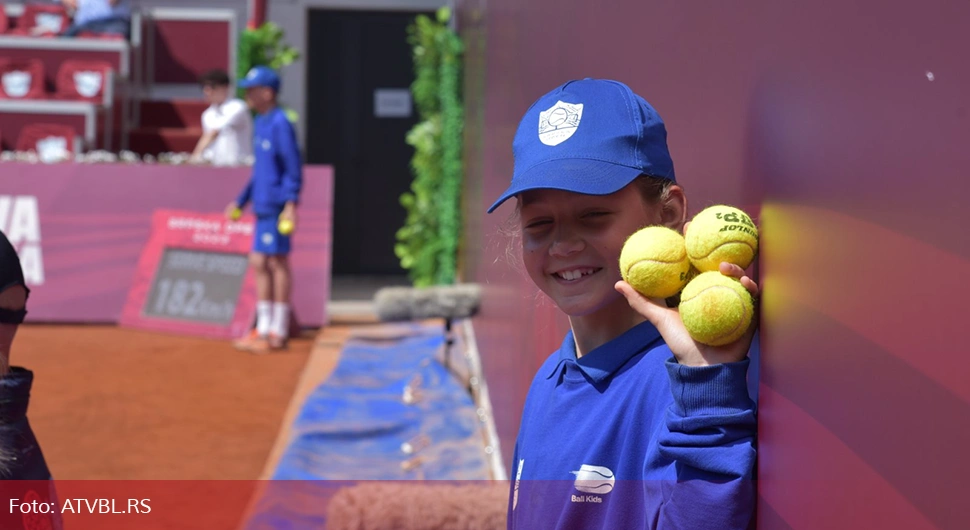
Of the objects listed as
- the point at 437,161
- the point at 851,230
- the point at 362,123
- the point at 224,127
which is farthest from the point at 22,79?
the point at 851,230

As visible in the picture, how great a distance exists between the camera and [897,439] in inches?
38.5

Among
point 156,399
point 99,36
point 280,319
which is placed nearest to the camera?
point 156,399

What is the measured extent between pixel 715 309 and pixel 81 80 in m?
12.8

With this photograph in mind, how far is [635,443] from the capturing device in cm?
150

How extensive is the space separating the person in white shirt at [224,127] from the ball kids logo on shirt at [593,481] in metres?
9.07

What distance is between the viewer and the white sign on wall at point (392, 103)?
47.2 ft

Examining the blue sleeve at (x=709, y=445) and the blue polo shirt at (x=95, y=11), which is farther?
the blue polo shirt at (x=95, y=11)

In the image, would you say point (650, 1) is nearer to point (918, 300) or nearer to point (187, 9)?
point (918, 300)

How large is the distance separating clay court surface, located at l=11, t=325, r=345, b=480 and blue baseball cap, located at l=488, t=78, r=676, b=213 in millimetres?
3801

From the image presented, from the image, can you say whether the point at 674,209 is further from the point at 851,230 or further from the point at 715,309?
the point at 851,230

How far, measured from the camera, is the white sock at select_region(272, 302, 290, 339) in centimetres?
850

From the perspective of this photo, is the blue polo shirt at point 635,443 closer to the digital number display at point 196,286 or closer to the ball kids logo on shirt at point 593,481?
the ball kids logo on shirt at point 593,481

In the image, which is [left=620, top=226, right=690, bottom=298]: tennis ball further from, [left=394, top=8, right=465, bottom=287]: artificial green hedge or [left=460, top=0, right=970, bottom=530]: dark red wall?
[left=394, top=8, right=465, bottom=287]: artificial green hedge

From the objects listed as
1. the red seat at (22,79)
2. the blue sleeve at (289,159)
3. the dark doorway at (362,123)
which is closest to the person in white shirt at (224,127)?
the blue sleeve at (289,159)
